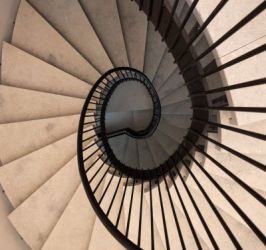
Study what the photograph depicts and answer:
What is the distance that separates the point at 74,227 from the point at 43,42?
122 inches

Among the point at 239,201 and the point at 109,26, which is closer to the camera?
the point at 239,201

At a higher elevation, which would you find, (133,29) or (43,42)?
(133,29)

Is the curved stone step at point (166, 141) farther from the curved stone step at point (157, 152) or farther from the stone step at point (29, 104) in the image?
the stone step at point (29, 104)

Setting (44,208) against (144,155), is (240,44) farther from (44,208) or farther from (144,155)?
(144,155)

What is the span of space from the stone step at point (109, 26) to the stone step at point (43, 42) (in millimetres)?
599

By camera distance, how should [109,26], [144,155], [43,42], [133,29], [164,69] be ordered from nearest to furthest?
1. [43,42]
2. [109,26]
3. [133,29]
4. [164,69]
5. [144,155]

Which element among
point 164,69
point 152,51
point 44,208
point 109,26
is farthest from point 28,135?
point 164,69

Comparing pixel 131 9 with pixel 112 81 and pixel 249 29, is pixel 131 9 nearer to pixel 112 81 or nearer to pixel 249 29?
pixel 112 81

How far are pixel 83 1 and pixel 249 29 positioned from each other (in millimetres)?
2908

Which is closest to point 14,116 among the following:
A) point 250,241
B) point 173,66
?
point 173,66

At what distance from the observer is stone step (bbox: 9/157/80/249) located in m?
4.66

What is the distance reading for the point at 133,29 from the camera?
5.18 m

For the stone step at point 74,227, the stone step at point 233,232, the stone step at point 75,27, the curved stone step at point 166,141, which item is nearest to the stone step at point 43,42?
the stone step at point 75,27

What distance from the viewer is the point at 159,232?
4.68 m
